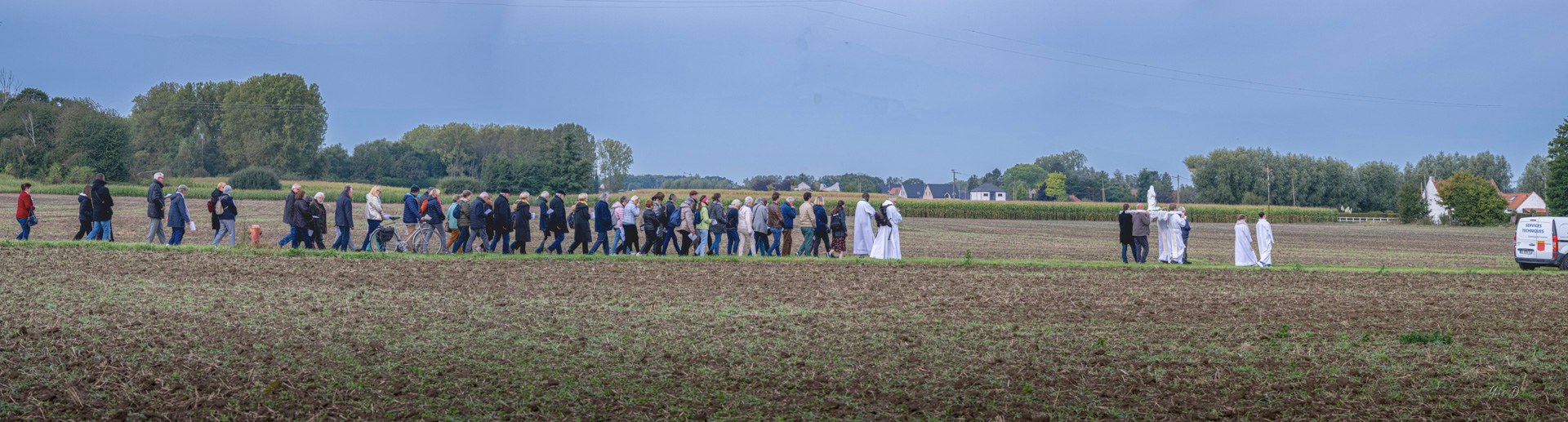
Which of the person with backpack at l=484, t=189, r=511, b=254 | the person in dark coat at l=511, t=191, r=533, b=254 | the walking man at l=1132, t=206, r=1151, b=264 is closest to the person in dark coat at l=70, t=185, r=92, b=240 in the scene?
the person with backpack at l=484, t=189, r=511, b=254

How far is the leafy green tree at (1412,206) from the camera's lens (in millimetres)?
91625

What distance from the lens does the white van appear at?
25.5 metres

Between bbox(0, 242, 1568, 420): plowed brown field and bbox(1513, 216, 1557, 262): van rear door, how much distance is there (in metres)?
7.79

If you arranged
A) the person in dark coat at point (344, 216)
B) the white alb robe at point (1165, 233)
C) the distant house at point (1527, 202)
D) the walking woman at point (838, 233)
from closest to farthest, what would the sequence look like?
the person in dark coat at point (344, 216) < the walking woman at point (838, 233) < the white alb robe at point (1165, 233) < the distant house at point (1527, 202)

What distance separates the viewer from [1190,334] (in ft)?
41.4

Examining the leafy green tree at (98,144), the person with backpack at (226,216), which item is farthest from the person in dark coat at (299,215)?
the leafy green tree at (98,144)

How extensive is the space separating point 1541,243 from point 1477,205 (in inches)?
2670

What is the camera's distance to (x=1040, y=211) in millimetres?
93562

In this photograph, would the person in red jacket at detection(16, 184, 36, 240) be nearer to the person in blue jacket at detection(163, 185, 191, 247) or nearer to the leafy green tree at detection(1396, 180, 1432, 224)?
the person in blue jacket at detection(163, 185, 191, 247)

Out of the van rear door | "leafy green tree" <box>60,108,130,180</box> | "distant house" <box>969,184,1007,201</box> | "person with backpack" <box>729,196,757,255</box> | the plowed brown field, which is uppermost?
"leafy green tree" <box>60,108,130,180</box>

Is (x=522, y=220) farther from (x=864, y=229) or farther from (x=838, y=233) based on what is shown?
(x=864, y=229)

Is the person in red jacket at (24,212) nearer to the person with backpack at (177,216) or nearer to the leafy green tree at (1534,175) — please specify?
the person with backpack at (177,216)

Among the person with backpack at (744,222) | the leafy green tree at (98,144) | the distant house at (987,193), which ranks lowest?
the person with backpack at (744,222)

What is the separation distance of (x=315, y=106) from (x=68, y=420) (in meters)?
118
